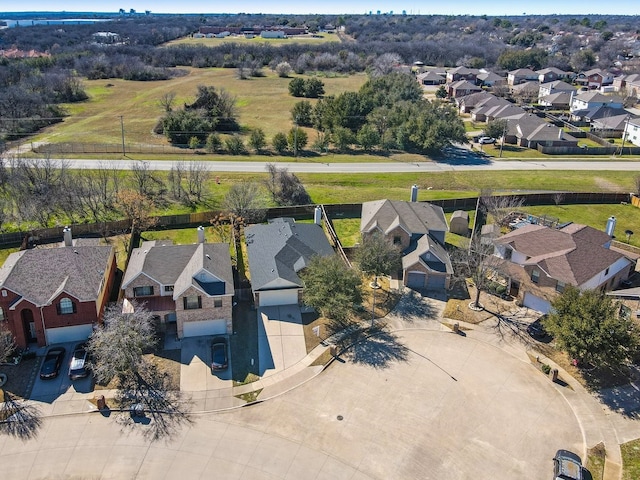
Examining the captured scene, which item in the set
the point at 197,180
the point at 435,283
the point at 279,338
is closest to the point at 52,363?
the point at 279,338

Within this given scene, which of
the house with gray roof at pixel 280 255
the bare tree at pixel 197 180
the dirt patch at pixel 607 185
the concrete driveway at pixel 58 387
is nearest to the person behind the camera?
the concrete driveway at pixel 58 387

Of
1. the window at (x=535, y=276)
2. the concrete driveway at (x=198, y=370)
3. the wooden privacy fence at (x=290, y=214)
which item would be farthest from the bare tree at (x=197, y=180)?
the window at (x=535, y=276)

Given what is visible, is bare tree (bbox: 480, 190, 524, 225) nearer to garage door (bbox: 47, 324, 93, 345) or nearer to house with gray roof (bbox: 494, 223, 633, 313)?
house with gray roof (bbox: 494, 223, 633, 313)

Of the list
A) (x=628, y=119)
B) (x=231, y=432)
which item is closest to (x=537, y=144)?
(x=628, y=119)

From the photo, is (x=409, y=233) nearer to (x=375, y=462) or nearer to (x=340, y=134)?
(x=375, y=462)

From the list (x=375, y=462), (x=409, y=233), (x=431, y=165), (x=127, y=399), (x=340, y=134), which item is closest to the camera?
(x=375, y=462)

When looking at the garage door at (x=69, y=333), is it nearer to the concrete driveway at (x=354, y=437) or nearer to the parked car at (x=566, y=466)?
the concrete driveway at (x=354, y=437)

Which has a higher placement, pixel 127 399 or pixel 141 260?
pixel 141 260
